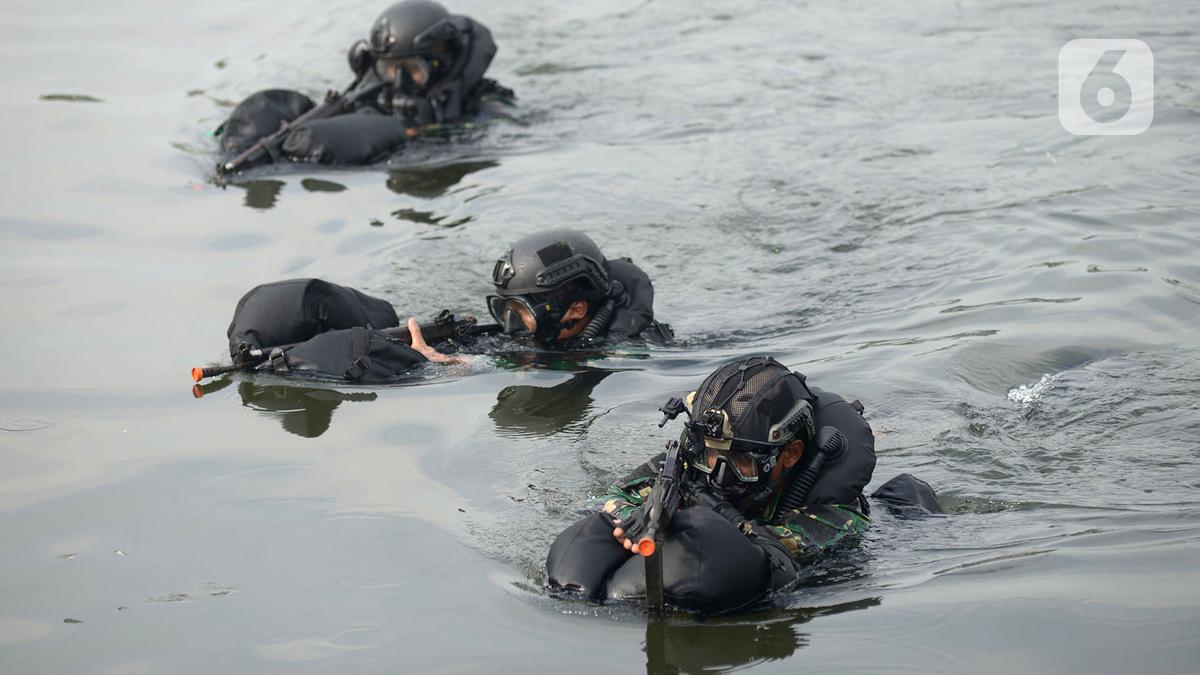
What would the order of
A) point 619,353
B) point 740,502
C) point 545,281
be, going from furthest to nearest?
point 619,353
point 545,281
point 740,502

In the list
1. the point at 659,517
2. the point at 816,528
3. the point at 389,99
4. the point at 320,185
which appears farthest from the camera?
the point at 389,99

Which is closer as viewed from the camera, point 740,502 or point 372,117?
point 740,502

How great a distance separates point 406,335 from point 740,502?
3.30 m

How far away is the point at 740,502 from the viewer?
19.3 ft

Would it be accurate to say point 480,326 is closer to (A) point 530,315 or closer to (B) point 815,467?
(A) point 530,315

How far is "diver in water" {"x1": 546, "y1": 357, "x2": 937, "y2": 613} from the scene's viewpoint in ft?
17.5

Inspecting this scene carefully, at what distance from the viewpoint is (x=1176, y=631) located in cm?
506

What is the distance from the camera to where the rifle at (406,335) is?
802cm

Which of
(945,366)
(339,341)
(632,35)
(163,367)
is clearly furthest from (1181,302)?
(632,35)

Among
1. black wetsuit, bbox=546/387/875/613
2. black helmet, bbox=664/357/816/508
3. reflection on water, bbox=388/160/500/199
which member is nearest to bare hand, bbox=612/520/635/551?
black wetsuit, bbox=546/387/875/613

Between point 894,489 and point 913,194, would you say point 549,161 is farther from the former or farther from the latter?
point 894,489

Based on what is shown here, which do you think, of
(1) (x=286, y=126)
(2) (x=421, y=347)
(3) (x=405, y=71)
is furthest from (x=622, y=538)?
(3) (x=405, y=71)

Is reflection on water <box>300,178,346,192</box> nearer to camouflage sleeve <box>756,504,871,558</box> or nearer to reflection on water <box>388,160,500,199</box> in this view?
reflection on water <box>388,160,500,199</box>

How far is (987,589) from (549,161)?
8195mm
